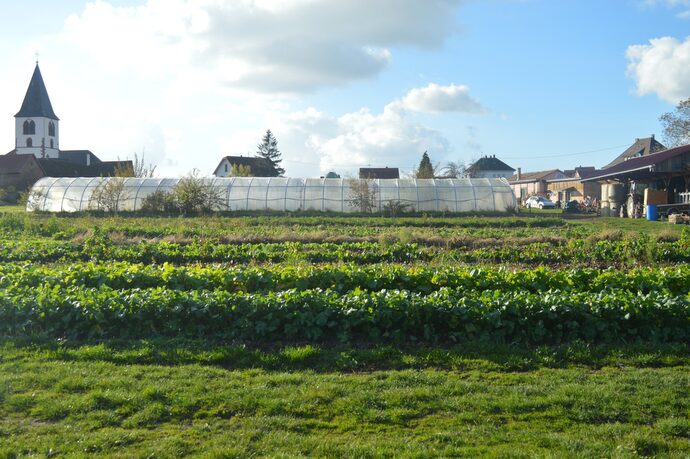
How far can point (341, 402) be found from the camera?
5.54 metres

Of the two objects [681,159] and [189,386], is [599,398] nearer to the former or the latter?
[189,386]

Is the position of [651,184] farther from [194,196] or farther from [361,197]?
[194,196]

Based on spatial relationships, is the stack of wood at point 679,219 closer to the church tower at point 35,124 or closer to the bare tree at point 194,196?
the bare tree at point 194,196

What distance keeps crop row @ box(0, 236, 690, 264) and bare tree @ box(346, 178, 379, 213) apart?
2201 centimetres

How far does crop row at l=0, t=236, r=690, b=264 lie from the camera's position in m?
15.7

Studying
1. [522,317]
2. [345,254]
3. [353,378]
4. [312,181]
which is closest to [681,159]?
[312,181]

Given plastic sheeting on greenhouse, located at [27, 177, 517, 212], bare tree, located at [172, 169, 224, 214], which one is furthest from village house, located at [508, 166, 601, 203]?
bare tree, located at [172, 169, 224, 214]

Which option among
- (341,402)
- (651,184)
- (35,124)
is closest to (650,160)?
(651,184)

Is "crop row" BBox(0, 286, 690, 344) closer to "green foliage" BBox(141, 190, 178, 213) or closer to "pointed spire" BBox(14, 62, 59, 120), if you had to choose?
"green foliage" BBox(141, 190, 178, 213)

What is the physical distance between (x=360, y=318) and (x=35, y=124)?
100763 mm

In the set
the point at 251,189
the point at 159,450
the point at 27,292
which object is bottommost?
the point at 159,450

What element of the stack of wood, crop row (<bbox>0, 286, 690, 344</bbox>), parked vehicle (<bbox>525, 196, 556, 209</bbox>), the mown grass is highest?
parked vehicle (<bbox>525, 196, 556, 209</bbox>)

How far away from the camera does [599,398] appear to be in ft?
18.2

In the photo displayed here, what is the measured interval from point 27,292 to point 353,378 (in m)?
5.54
